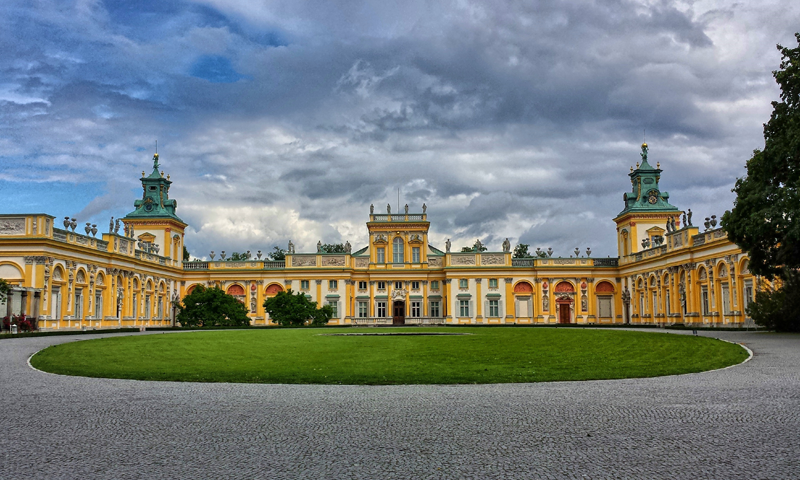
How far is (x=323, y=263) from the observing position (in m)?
67.2

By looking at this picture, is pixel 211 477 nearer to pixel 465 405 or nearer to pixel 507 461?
pixel 507 461

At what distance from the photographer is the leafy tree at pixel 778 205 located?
77.6 ft

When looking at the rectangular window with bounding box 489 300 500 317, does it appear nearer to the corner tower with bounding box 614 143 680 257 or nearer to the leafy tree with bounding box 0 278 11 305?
the corner tower with bounding box 614 143 680 257

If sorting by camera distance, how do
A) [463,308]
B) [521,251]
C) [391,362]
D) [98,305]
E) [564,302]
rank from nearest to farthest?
[391,362] < [98,305] < [564,302] < [463,308] < [521,251]

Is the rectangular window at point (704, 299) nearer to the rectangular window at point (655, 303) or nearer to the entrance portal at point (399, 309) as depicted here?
the rectangular window at point (655, 303)

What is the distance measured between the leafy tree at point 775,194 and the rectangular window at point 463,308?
38551mm

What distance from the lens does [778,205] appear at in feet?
78.4

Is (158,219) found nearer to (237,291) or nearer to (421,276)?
(237,291)

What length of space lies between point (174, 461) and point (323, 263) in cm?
6125

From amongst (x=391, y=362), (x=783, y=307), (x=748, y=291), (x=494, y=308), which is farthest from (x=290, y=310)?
(x=391, y=362)

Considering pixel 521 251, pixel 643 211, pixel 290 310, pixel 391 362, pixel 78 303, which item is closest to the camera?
pixel 391 362

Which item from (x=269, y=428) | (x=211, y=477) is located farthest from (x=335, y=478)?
(x=269, y=428)

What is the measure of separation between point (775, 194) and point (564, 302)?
40915 millimetres

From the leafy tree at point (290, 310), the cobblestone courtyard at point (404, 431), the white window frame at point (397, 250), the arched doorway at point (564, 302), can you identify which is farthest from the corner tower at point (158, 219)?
the cobblestone courtyard at point (404, 431)
